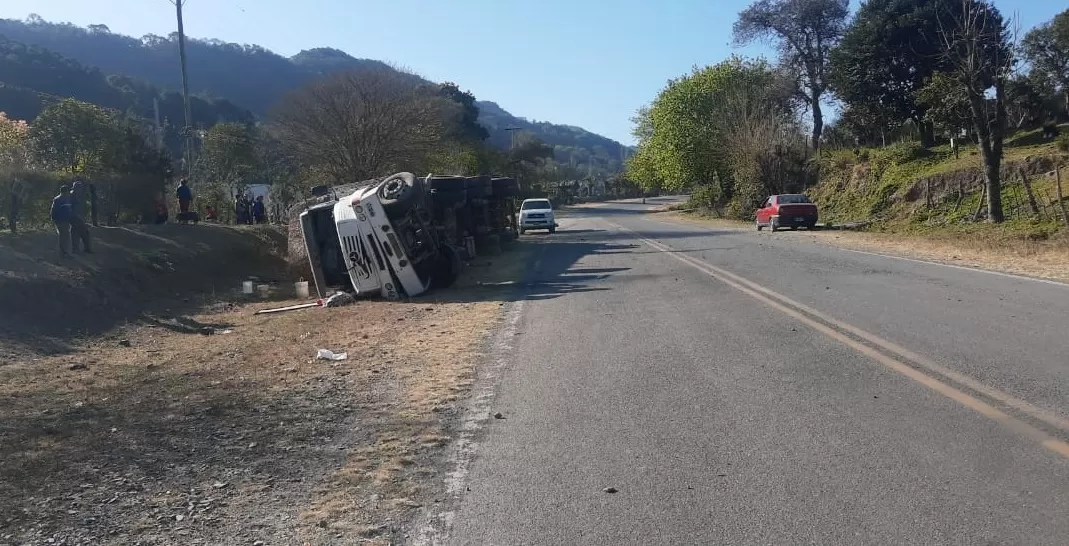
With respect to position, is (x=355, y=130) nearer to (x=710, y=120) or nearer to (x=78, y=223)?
(x=78, y=223)

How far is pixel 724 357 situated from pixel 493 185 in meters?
21.0

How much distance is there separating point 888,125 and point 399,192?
34764 mm

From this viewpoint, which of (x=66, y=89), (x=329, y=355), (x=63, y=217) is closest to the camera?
(x=329, y=355)

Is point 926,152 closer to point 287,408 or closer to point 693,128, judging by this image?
point 693,128

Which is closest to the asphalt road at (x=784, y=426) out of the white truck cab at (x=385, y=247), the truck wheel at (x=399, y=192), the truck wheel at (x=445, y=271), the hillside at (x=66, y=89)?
the white truck cab at (x=385, y=247)

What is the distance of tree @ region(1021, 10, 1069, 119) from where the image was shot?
1766 inches

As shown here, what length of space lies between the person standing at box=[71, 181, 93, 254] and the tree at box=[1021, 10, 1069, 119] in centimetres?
4387

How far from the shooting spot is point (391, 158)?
1380 inches


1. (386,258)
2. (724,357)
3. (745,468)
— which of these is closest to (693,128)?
(386,258)

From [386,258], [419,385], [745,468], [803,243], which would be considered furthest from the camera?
[803,243]

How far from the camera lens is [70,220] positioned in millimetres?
16688

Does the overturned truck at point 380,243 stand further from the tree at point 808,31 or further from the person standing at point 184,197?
→ the tree at point 808,31

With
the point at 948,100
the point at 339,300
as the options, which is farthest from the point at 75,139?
the point at 948,100

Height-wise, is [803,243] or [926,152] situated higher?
[926,152]
